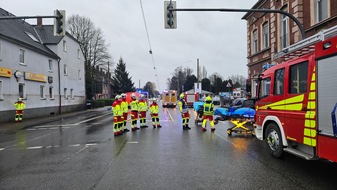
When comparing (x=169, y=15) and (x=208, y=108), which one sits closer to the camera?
(x=169, y=15)

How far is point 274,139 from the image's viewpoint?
24.9 feet

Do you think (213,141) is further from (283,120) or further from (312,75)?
(312,75)

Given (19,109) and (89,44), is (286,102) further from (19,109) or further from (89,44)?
(89,44)

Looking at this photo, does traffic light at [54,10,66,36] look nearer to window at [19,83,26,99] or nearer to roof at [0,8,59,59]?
roof at [0,8,59,59]

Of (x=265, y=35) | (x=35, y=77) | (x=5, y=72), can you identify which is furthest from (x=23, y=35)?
(x=265, y=35)

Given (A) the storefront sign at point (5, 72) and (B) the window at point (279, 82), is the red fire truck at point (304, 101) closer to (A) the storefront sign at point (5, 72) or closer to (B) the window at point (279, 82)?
(B) the window at point (279, 82)

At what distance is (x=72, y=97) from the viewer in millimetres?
36750

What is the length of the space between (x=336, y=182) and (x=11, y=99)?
74.5 ft

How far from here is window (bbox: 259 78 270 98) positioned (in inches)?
321

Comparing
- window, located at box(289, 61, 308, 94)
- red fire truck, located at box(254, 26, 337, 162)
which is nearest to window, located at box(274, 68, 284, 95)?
red fire truck, located at box(254, 26, 337, 162)

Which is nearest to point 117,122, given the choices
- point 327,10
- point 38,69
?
point 327,10

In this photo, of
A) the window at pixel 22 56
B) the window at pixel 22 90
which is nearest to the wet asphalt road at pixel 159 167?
the window at pixel 22 90

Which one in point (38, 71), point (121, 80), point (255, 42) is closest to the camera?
point (255, 42)

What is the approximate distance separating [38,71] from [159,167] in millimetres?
24142
